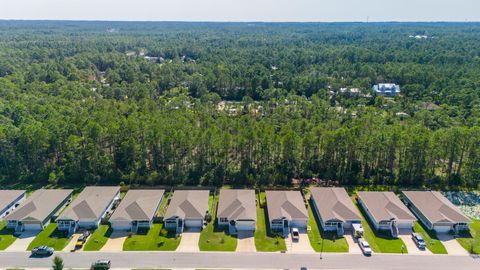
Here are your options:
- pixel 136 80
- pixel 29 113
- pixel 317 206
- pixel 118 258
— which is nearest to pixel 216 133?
pixel 317 206

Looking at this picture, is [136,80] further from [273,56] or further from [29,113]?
[273,56]

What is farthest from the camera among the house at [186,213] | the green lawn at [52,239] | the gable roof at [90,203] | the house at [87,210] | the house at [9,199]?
the house at [9,199]

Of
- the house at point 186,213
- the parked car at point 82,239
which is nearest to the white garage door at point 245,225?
the house at point 186,213

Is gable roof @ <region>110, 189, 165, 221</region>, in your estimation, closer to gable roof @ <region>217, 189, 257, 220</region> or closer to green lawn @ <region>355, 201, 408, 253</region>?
gable roof @ <region>217, 189, 257, 220</region>

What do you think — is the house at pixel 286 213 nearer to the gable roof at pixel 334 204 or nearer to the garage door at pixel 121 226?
the gable roof at pixel 334 204

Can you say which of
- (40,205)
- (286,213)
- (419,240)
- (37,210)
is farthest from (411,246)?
(40,205)

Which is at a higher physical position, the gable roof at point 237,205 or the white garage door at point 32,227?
the gable roof at point 237,205

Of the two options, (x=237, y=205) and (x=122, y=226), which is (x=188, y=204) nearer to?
(x=237, y=205)
